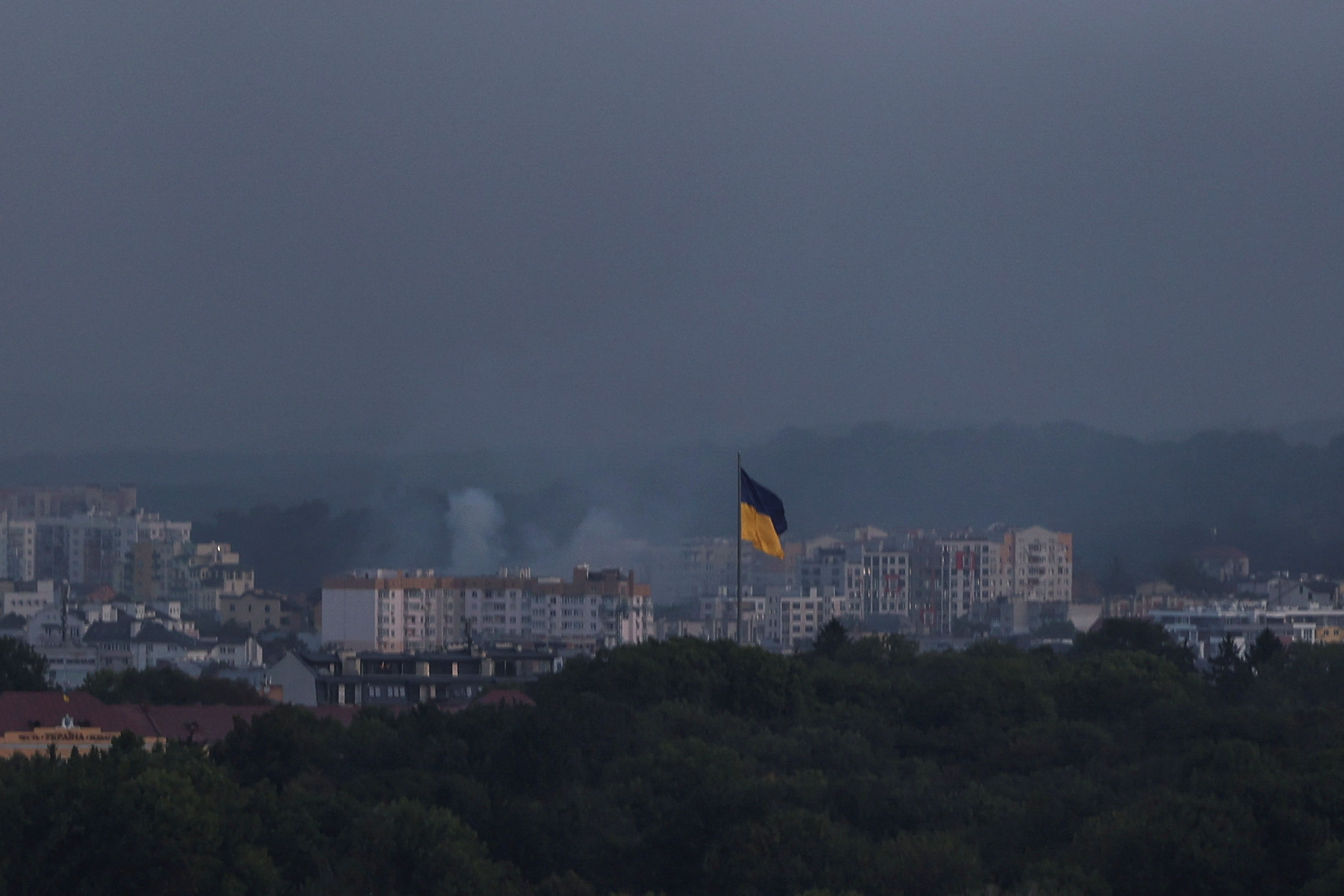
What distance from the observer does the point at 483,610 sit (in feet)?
317

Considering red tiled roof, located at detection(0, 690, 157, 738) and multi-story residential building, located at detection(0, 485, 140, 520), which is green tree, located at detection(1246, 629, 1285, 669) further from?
multi-story residential building, located at detection(0, 485, 140, 520)

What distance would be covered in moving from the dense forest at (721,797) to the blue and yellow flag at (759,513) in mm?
2655

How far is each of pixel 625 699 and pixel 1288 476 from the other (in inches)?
5147

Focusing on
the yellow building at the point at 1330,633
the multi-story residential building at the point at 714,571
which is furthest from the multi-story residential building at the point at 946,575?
the yellow building at the point at 1330,633

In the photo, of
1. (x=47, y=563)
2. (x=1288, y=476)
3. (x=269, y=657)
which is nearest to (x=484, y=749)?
(x=269, y=657)

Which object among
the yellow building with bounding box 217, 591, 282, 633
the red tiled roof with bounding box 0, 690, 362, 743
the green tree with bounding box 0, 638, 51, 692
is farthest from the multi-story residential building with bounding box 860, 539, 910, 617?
the red tiled roof with bounding box 0, 690, 362, 743

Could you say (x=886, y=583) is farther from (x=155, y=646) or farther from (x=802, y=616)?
(x=155, y=646)

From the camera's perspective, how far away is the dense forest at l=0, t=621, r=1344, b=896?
2056 centimetres

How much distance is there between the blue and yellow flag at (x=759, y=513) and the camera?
32031 millimetres

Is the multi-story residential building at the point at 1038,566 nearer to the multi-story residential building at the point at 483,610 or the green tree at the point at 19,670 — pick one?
the multi-story residential building at the point at 483,610

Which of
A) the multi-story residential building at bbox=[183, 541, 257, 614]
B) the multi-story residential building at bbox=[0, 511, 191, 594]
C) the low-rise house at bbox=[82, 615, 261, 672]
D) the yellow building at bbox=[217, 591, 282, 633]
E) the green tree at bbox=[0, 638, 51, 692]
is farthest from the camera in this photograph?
the multi-story residential building at bbox=[0, 511, 191, 594]

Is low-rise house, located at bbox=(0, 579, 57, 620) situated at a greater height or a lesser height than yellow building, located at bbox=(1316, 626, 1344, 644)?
greater

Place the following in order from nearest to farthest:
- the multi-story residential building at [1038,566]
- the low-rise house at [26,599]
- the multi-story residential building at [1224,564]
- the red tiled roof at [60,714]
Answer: the red tiled roof at [60,714]
the low-rise house at [26,599]
the multi-story residential building at [1038,566]
the multi-story residential building at [1224,564]

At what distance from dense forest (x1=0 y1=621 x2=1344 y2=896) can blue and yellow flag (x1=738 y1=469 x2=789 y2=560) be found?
8.71 feet
